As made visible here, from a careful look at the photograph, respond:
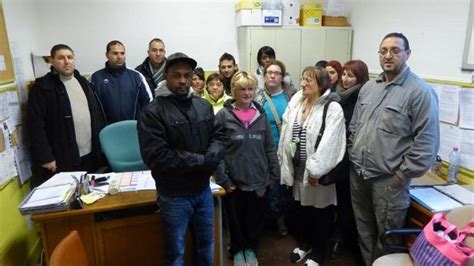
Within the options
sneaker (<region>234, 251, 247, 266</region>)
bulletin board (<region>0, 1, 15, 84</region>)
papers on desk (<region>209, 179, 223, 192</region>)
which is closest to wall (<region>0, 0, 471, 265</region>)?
bulletin board (<region>0, 1, 15, 84</region>)

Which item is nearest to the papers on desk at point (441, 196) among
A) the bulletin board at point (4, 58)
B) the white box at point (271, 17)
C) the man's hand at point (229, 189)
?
the man's hand at point (229, 189)

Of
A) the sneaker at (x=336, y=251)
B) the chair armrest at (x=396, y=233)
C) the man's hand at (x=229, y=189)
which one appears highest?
the man's hand at (x=229, y=189)

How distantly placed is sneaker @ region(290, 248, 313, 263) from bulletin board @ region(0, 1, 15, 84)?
7.86 ft

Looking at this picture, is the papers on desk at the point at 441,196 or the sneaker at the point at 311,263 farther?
the sneaker at the point at 311,263

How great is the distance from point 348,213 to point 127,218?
1.67 m

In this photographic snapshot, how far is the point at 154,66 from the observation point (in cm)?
330

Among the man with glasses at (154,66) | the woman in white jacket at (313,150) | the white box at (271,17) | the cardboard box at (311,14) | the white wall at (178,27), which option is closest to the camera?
the woman in white jacket at (313,150)

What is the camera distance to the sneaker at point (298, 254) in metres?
2.38

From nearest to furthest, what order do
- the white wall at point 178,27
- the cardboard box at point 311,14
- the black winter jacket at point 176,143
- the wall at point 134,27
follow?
1. the black winter jacket at point 176,143
2. the white wall at point 178,27
3. the wall at point 134,27
4. the cardboard box at point 311,14

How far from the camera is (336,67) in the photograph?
274 cm

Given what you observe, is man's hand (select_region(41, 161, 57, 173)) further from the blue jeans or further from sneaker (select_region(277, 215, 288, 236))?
sneaker (select_region(277, 215, 288, 236))

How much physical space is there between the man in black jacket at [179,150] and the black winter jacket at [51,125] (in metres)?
1.23

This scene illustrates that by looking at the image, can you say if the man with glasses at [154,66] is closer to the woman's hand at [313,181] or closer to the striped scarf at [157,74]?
the striped scarf at [157,74]

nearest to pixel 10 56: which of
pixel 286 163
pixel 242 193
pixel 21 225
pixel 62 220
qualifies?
pixel 21 225
